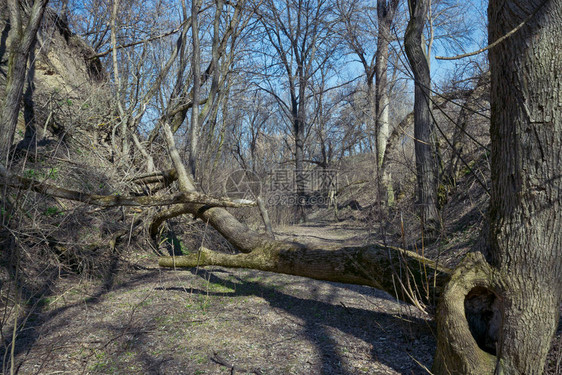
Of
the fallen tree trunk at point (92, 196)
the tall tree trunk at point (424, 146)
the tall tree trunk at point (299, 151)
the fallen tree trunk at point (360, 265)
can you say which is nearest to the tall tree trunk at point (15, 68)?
the fallen tree trunk at point (92, 196)

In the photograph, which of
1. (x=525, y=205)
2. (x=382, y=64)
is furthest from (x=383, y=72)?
(x=525, y=205)

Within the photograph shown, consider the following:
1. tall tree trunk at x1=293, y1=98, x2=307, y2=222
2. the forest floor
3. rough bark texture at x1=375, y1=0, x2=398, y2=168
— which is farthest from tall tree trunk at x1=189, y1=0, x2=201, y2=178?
tall tree trunk at x1=293, y1=98, x2=307, y2=222

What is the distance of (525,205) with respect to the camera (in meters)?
2.24

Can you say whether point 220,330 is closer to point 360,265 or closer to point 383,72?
point 360,265

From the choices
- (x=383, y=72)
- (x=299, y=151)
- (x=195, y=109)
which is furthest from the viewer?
(x=299, y=151)

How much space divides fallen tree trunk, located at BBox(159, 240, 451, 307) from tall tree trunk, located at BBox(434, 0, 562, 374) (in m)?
0.42

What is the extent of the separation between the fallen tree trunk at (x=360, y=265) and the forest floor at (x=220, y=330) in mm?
268

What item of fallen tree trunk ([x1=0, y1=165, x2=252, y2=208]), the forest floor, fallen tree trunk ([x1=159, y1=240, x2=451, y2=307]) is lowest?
the forest floor

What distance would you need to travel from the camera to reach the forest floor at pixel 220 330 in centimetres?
281

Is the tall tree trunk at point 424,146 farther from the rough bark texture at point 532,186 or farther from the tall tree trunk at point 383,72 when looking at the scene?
the rough bark texture at point 532,186

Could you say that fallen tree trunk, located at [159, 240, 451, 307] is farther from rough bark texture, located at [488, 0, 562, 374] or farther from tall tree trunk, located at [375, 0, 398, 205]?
tall tree trunk, located at [375, 0, 398, 205]

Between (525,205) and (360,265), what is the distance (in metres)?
1.43

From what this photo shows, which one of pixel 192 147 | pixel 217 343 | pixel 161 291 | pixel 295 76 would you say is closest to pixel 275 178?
pixel 295 76

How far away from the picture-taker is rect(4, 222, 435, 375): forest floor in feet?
9.23
